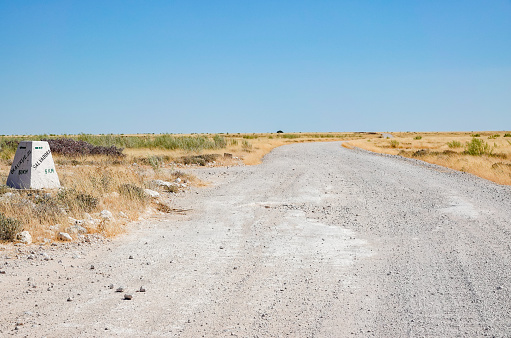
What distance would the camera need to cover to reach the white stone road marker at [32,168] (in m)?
12.8

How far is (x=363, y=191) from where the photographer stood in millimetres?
14883

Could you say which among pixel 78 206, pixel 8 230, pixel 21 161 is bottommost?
pixel 8 230

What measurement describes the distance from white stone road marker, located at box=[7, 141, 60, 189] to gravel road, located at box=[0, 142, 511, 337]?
445cm

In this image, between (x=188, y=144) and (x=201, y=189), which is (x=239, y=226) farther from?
(x=188, y=144)

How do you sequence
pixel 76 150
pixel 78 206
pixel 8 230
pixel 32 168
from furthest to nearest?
pixel 76 150
pixel 32 168
pixel 78 206
pixel 8 230

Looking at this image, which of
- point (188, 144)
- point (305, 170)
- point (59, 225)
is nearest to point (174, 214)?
point (59, 225)

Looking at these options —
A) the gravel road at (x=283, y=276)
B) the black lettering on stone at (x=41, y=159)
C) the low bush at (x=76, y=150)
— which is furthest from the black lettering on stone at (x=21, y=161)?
the low bush at (x=76, y=150)

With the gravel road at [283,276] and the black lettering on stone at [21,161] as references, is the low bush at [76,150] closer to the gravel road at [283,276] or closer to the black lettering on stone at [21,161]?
the black lettering on stone at [21,161]

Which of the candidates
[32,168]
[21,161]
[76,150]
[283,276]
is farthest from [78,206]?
[76,150]

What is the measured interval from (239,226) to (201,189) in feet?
20.4

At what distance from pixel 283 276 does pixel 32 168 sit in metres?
9.33

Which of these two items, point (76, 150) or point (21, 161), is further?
point (76, 150)

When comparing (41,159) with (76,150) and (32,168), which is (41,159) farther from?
(76,150)

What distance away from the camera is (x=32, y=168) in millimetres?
12789
